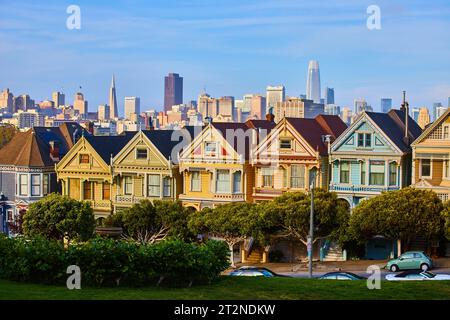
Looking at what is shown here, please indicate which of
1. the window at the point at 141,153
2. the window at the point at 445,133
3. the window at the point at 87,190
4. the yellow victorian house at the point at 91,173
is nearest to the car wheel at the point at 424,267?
the window at the point at 445,133

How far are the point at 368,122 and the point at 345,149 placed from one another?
2108 mm

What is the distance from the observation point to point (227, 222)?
177 feet

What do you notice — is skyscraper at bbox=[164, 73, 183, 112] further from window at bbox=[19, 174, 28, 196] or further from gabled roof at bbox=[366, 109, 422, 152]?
gabled roof at bbox=[366, 109, 422, 152]

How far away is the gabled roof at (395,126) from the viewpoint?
56312 millimetres

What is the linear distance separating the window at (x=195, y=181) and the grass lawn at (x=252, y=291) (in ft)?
101

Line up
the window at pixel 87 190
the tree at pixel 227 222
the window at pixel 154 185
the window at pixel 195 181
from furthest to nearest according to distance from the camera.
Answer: the window at pixel 87 190 < the window at pixel 154 185 < the window at pixel 195 181 < the tree at pixel 227 222

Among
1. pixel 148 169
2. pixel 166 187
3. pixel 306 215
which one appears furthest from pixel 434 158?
pixel 148 169

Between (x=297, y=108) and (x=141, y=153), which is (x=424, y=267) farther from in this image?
(x=297, y=108)

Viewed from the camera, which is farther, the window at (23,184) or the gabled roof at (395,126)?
the window at (23,184)

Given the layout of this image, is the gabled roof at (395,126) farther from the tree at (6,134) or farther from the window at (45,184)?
the tree at (6,134)

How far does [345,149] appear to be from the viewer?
187 ft

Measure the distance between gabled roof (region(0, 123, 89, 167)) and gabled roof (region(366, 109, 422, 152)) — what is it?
936 inches

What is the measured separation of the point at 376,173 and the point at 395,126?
397 centimetres

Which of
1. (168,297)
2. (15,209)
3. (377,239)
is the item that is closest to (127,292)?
(168,297)
